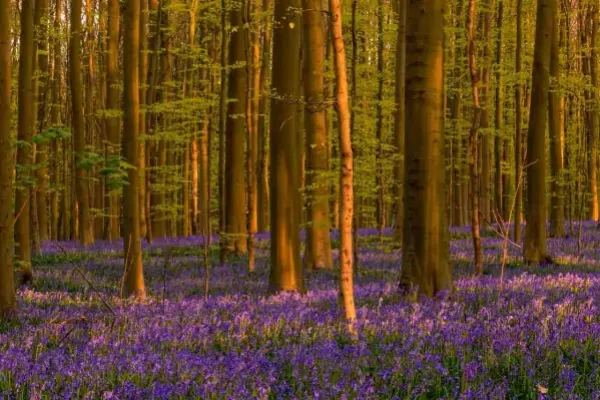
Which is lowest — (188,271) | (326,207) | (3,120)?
(188,271)

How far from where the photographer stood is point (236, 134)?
67.2 feet

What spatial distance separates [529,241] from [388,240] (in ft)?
29.5

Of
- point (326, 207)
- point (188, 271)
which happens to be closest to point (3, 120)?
point (188, 271)

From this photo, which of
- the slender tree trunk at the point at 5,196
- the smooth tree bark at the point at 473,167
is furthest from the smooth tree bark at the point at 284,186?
the slender tree trunk at the point at 5,196

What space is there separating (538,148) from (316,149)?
5.07 meters

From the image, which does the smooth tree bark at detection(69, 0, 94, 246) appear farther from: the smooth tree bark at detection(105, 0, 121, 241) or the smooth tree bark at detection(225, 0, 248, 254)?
the smooth tree bark at detection(225, 0, 248, 254)

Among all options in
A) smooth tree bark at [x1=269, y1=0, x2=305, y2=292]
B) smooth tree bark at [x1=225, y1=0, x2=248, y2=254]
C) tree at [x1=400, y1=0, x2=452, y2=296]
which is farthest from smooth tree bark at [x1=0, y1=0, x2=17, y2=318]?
smooth tree bark at [x1=225, y1=0, x2=248, y2=254]

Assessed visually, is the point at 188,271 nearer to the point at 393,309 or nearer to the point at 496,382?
the point at 393,309

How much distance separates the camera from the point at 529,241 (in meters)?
16.1

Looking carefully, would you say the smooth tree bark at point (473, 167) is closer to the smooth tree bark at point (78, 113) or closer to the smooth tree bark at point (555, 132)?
the smooth tree bark at point (555, 132)

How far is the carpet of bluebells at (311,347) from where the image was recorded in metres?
5.14

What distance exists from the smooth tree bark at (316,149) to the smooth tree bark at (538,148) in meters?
4.56

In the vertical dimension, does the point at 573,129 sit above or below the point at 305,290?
above

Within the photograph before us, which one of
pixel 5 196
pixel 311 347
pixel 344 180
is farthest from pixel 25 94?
pixel 311 347
